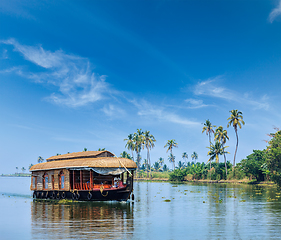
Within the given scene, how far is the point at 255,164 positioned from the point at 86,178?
165 feet

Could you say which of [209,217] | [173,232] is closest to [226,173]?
[209,217]

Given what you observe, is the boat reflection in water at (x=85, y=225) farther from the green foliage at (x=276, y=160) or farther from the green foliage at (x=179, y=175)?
the green foliage at (x=179, y=175)

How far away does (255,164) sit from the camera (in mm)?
69562

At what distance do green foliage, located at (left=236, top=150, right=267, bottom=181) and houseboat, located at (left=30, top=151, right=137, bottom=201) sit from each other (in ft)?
152

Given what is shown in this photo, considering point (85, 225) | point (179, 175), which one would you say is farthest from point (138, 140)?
point (85, 225)

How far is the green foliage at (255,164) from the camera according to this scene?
69.8 m

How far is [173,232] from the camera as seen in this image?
1606 centimetres

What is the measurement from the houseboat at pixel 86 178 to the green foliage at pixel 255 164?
46397 millimetres

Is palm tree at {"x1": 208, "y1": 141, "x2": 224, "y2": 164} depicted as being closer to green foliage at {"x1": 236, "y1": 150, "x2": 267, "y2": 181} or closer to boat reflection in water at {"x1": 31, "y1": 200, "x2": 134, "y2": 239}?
green foliage at {"x1": 236, "y1": 150, "x2": 267, "y2": 181}

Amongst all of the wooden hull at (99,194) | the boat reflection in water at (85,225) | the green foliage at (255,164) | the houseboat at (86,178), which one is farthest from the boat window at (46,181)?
the green foliage at (255,164)

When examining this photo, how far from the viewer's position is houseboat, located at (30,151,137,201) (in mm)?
28500

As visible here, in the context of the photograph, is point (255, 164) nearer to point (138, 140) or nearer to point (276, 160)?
point (276, 160)

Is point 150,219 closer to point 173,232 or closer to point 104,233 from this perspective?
point 173,232

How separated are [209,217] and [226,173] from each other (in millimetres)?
65547
